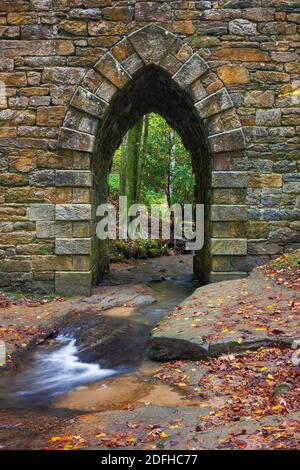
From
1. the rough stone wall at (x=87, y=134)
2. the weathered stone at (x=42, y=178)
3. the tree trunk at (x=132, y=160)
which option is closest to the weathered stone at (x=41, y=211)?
the rough stone wall at (x=87, y=134)

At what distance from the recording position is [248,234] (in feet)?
28.5

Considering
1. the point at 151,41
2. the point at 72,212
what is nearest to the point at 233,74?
the point at 151,41

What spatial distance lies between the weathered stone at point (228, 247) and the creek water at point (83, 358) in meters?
1.38

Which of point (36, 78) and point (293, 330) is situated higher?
point (36, 78)

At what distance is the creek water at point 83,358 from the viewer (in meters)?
5.13

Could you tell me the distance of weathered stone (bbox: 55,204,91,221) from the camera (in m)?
8.55

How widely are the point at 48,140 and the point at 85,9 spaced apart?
7.81 feet

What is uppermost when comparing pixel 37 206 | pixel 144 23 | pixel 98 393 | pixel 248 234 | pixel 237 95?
pixel 144 23

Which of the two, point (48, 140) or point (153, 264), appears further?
point (153, 264)

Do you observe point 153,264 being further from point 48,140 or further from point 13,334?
point 13,334

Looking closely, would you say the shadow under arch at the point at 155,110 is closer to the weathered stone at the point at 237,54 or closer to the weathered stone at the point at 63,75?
the weathered stone at the point at 63,75
